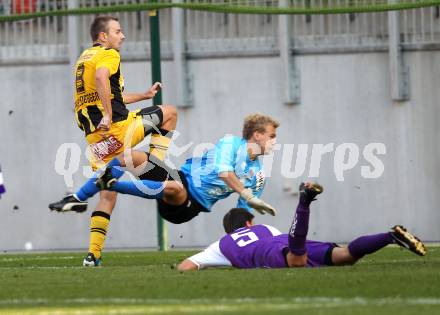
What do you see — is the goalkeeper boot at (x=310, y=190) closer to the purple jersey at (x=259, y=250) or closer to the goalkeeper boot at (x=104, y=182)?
the purple jersey at (x=259, y=250)

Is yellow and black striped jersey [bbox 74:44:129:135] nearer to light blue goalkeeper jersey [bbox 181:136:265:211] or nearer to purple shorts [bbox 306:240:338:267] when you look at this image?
light blue goalkeeper jersey [bbox 181:136:265:211]

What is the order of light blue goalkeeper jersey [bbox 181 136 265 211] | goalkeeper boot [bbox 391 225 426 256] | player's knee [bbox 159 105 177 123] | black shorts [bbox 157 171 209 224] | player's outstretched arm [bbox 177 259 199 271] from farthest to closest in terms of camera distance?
player's knee [bbox 159 105 177 123], black shorts [bbox 157 171 209 224], light blue goalkeeper jersey [bbox 181 136 265 211], player's outstretched arm [bbox 177 259 199 271], goalkeeper boot [bbox 391 225 426 256]

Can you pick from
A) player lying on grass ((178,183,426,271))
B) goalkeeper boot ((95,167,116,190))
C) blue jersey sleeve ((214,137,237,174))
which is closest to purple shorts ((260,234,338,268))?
player lying on grass ((178,183,426,271))

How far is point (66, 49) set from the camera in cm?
1900

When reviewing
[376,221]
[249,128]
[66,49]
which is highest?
[66,49]

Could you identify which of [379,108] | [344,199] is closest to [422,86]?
[379,108]

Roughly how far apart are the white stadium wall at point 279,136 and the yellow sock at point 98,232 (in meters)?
5.79

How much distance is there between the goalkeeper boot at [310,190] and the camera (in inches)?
377

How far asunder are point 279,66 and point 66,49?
315 centimetres

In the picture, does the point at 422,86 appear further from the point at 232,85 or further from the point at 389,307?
the point at 389,307

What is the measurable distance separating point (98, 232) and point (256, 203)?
190cm

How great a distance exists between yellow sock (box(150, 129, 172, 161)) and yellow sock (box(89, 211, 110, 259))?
2.78ft

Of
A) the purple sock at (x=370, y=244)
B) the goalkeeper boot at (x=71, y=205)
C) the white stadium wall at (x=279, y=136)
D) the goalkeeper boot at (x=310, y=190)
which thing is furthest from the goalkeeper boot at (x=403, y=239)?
the white stadium wall at (x=279, y=136)

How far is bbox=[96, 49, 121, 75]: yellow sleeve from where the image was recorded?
39.1ft
